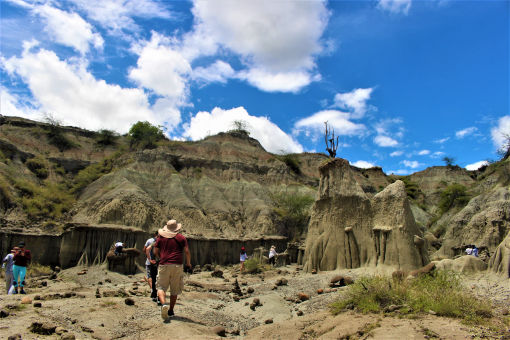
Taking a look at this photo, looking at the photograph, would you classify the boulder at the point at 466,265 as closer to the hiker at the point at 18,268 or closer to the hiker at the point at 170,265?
the hiker at the point at 170,265

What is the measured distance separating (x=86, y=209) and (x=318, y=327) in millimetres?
27030

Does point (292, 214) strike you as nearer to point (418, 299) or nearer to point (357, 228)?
point (357, 228)

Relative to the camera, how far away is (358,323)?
727 cm

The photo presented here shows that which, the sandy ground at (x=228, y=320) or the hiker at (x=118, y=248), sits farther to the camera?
the hiker at (x=118, y=248)

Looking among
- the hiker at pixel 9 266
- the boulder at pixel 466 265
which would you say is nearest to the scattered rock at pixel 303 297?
the boulder at pixel 466 265

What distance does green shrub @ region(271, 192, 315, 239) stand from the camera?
129 ft

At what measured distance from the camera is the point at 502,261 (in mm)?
11273

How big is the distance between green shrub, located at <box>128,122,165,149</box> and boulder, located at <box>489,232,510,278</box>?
4160 cm

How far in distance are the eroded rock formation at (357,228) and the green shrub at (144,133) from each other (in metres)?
31.5

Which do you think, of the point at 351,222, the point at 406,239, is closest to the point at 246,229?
the point at 351,222

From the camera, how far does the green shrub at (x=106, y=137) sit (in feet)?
172

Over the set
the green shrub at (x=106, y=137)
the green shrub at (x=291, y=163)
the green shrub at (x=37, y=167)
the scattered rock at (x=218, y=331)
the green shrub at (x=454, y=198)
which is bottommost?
the scattered rock at (x=218, y=331)

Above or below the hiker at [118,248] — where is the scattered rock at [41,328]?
below

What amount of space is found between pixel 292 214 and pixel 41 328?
34.6m
